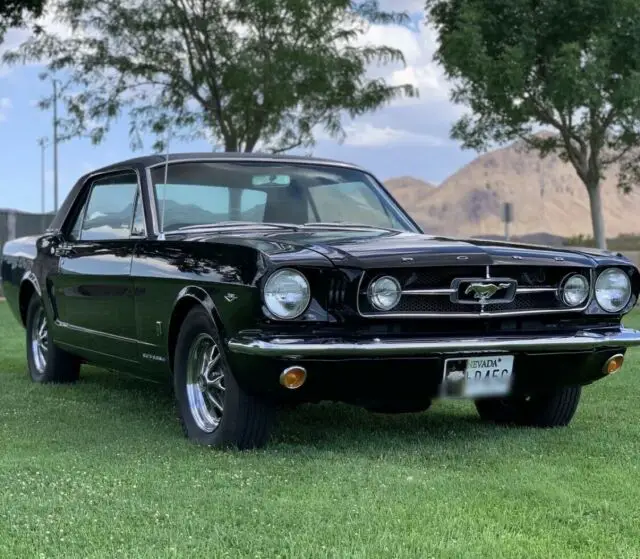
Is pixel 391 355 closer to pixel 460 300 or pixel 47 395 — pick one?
pixel 460 300

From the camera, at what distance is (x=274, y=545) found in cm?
338

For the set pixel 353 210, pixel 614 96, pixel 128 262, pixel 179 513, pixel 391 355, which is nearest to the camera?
pixel 179 513

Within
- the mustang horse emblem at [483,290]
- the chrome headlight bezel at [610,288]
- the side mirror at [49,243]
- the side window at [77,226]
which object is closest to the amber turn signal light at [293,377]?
the mustang horse emblem at [483,290]

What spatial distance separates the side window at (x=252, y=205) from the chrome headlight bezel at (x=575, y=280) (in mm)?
1807

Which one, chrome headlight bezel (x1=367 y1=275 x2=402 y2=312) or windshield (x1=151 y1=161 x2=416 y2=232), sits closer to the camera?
chrome headlight bezel (x1=367 y1=275 x2=402 y2=312)

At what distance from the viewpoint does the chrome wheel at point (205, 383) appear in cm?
507

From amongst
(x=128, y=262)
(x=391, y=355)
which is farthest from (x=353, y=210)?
(x=391, y=355)

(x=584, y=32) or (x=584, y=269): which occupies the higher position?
(x=584, y=32)

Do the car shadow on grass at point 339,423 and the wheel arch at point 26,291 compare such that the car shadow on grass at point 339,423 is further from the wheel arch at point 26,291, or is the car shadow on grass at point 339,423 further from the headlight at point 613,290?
the wheel arch at point 26,291

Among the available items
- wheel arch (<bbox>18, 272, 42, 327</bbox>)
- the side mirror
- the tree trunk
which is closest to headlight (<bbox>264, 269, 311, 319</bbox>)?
the side mirror

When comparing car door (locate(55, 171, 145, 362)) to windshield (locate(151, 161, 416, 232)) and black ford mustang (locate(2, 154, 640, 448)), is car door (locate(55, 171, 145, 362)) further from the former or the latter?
windshield (locate(151, 161, 416, 232))

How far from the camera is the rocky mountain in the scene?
458 ft

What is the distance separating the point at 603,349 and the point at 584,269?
1.38 feet

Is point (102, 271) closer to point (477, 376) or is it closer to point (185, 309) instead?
point (185, 309)
